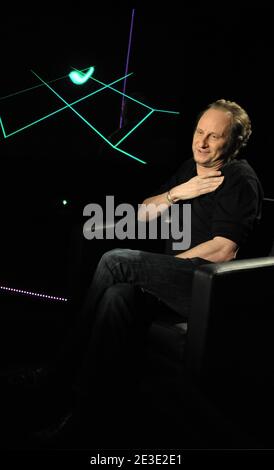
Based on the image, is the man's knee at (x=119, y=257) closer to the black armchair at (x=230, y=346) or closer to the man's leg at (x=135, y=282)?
the man's leg at (x=135, y=282)

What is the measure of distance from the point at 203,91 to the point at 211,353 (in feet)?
6.14

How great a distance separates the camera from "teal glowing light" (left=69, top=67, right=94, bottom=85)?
3.33 m

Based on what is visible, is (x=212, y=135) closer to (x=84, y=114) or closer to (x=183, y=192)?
(x=183, y=192)

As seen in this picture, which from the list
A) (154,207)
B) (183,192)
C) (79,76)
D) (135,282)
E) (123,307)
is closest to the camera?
(123,307)

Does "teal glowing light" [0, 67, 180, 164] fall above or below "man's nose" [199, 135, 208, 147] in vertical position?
above

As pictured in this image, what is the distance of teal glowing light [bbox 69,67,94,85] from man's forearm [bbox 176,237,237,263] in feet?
5.16

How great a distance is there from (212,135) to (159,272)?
2.41ft

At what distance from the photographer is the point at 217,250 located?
2250 millimetres

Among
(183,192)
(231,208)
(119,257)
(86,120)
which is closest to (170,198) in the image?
(183,192)

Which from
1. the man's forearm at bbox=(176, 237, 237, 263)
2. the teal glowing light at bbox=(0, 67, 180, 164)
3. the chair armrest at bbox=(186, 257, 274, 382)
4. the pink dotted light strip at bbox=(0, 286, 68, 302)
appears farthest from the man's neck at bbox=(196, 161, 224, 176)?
the pink dotted light strip at bbox=(0, 286, 68, 302)

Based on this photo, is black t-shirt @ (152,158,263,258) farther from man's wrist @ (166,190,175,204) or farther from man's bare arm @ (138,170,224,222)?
man's wrist @ (166,190,175,204)

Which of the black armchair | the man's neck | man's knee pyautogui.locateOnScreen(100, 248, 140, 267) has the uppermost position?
the man's neck

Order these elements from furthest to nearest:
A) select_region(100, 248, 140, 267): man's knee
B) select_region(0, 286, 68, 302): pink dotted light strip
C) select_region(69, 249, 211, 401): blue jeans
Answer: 1. select_region(0, 286, 68, 302): pink dotted light strip
2. select_region(100, 248, 140, 267): man's knee
3. select_region(69, 249, 211, 401): blue jeans

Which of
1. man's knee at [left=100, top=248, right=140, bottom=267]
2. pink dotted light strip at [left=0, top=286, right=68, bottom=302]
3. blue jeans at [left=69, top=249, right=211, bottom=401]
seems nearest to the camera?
blue jeans at [left=69, top=249, right=211, bottom=401]
